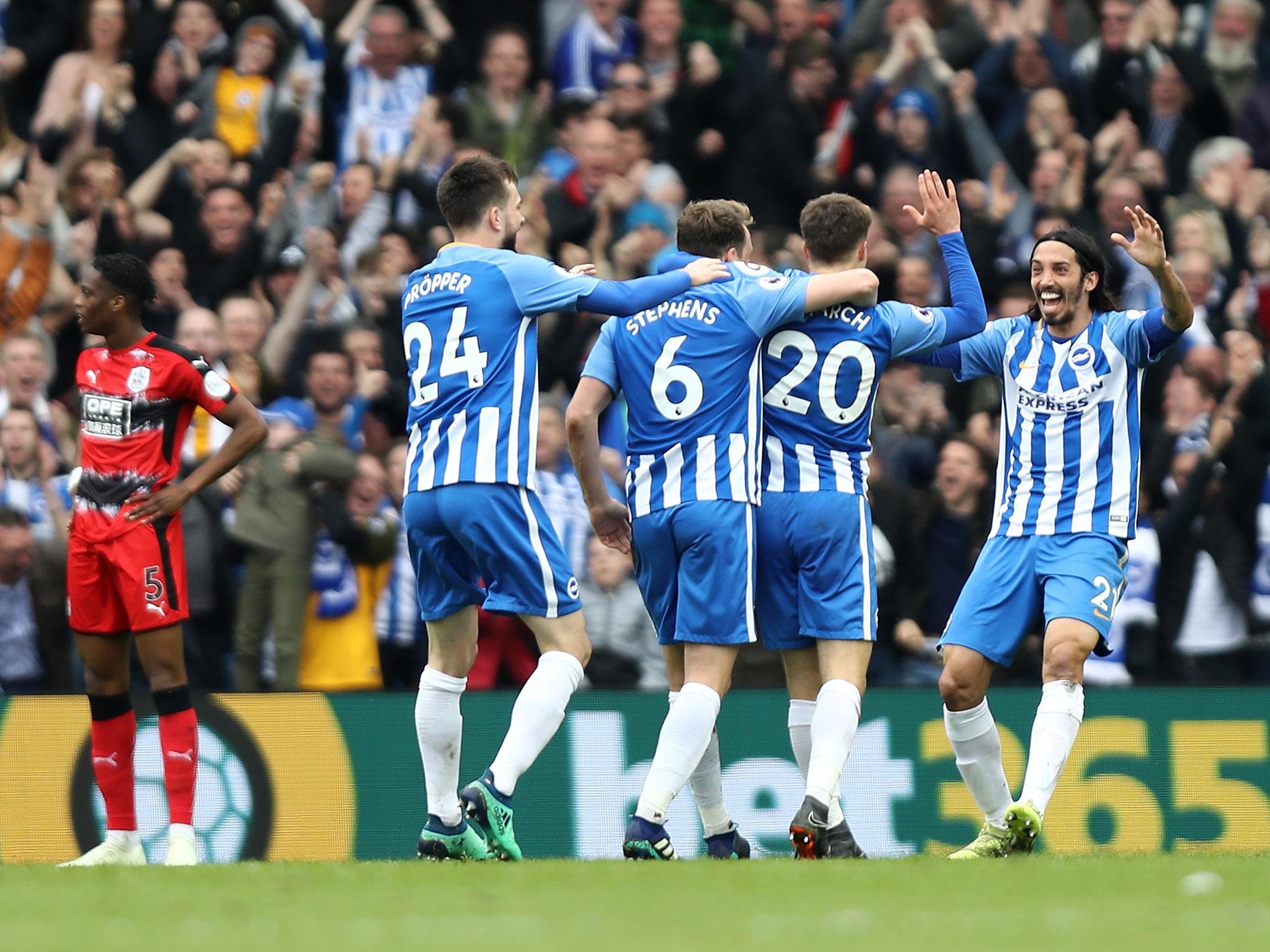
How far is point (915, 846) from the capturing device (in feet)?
32.3

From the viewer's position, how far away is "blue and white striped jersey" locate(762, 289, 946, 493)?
25.9 feet

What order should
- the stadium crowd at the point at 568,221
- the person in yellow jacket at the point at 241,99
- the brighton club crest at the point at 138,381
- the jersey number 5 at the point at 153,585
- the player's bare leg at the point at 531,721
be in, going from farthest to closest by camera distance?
the person in yellow jacket at the point at 241,99 < the stadium crowd at the point at 568,221 < the brighton club crest at the point at 138,381 < the jersey number 5 at the point at 153,585 < the player's bare leg at the point at 531,721

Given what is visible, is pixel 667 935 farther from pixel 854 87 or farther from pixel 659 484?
pixel 854 87

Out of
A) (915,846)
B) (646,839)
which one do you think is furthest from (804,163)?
(646,839)

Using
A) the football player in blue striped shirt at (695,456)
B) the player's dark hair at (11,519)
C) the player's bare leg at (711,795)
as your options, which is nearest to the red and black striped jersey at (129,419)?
the football player in blue striped shirt at (695,456)

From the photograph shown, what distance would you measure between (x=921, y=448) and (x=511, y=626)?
2.51 meters

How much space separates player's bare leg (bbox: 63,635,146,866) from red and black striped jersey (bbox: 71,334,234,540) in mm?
506

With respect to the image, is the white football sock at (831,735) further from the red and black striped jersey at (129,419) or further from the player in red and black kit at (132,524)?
the red and black striped jersey at (129,419)

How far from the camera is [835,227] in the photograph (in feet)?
26.2

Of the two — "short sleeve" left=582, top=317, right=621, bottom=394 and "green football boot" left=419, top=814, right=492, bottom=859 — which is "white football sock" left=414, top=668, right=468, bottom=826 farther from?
"short sleeve" left=582, top=317, right=621, bottom=394

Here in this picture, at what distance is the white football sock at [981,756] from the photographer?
7.83 m

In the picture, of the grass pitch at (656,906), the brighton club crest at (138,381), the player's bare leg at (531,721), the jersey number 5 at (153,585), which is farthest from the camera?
the brighton club crest at (138,381)

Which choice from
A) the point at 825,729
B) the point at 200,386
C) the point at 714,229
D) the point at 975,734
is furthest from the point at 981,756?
the point at 200,386

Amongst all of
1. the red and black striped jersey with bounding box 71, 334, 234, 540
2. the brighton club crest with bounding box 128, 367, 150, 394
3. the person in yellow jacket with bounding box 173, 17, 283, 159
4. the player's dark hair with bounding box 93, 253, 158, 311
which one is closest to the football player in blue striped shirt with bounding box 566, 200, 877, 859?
the red and black striped jersey with bounding box 71, 334, 234, 540
